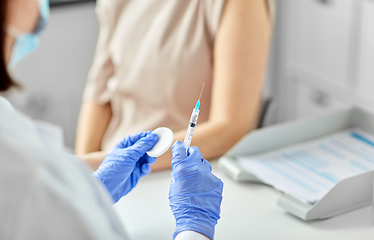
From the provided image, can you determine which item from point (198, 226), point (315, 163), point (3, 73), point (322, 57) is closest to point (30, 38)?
point (3, 73)

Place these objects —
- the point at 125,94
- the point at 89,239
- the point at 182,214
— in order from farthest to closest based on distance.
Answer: the point at 125,94 < the point at 182,214 < the point at 89,239

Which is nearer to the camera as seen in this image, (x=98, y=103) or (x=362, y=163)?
(x=362, y=163)

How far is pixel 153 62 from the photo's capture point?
119 cm

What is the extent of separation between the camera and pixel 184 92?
1.16 m

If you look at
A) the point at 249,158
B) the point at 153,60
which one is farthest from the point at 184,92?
the point at 249,158

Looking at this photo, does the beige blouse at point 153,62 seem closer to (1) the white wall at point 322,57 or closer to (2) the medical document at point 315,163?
(2) the medical document at point 315,163

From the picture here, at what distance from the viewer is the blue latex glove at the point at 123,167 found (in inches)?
32.5

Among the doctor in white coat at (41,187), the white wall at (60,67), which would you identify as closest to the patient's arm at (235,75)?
the doctor in white coat at (41,187)

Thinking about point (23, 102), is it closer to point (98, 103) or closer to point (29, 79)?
point (29, 79)

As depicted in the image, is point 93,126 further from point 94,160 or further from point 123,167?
point 123,167

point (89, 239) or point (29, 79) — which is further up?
point (89, 239)

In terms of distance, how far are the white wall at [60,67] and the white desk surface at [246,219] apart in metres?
1.26

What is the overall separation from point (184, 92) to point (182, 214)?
49cm

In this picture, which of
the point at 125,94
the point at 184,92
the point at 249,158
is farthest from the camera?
the point at 125,94
